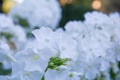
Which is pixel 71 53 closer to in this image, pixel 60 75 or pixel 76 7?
pixel 60 75

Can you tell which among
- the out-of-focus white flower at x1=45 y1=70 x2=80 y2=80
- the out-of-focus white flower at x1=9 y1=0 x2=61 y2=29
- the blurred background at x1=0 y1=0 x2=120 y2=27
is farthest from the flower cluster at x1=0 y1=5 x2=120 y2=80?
the blurred background at x1=0 y1=0 x2=120 y2=27

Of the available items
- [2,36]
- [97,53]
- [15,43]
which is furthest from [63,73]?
[15,43]

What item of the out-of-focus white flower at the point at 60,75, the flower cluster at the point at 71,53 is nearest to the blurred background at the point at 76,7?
the flower cluster at the point at 71,53

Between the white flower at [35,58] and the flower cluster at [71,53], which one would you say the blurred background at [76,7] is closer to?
the flower cluster at [71,53]

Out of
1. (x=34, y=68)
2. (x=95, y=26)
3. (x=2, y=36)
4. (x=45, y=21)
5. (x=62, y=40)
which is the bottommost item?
(x=34, y=68)

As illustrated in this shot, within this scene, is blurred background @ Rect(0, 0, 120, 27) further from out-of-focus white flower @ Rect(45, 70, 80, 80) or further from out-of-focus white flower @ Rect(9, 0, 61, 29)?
out-of-focus white flower @ Rect(45, 70, 80, 80)

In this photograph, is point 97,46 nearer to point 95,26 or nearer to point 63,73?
point 95,26

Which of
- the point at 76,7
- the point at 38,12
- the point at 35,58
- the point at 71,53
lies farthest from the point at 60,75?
the point at 76,7
